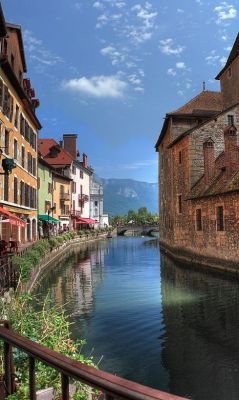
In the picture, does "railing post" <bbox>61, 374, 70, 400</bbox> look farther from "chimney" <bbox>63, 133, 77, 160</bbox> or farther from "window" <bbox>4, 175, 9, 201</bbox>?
"chimney" <bbox>63, 133, 77, 160</bbox>

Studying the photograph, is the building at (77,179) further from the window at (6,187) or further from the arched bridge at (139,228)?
the window at (6,187)

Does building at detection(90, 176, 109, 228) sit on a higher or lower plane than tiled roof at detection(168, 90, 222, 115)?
lower

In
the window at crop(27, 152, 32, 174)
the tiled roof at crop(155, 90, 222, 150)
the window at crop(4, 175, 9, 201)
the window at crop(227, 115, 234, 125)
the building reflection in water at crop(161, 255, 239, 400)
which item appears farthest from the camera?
the tiled roof at crop(155, 90, 222, 150)

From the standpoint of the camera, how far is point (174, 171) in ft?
106

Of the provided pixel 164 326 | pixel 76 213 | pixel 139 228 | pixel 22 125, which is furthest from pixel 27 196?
pixel 139 228

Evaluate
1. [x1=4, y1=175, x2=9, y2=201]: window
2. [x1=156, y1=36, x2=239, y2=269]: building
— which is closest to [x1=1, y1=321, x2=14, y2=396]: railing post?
[x1=156, y1=36, x2=239, y2=269]: building

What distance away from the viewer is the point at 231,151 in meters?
22.4

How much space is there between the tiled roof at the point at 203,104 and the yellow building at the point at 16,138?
1338cm

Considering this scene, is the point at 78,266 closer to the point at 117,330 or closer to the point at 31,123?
the point at 31,123

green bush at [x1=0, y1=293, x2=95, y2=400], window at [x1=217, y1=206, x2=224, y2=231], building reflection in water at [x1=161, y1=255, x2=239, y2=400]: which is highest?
window at [x1=217, y1=206, x2=224, y2=231]

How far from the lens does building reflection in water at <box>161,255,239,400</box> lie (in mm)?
6945

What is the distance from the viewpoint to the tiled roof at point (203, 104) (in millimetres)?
35094

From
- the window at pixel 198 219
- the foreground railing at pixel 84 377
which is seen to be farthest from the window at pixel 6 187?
the foreground railing at pixel 84 377

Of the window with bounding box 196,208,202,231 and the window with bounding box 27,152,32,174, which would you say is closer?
the window with bounding box 196,208,202,231
